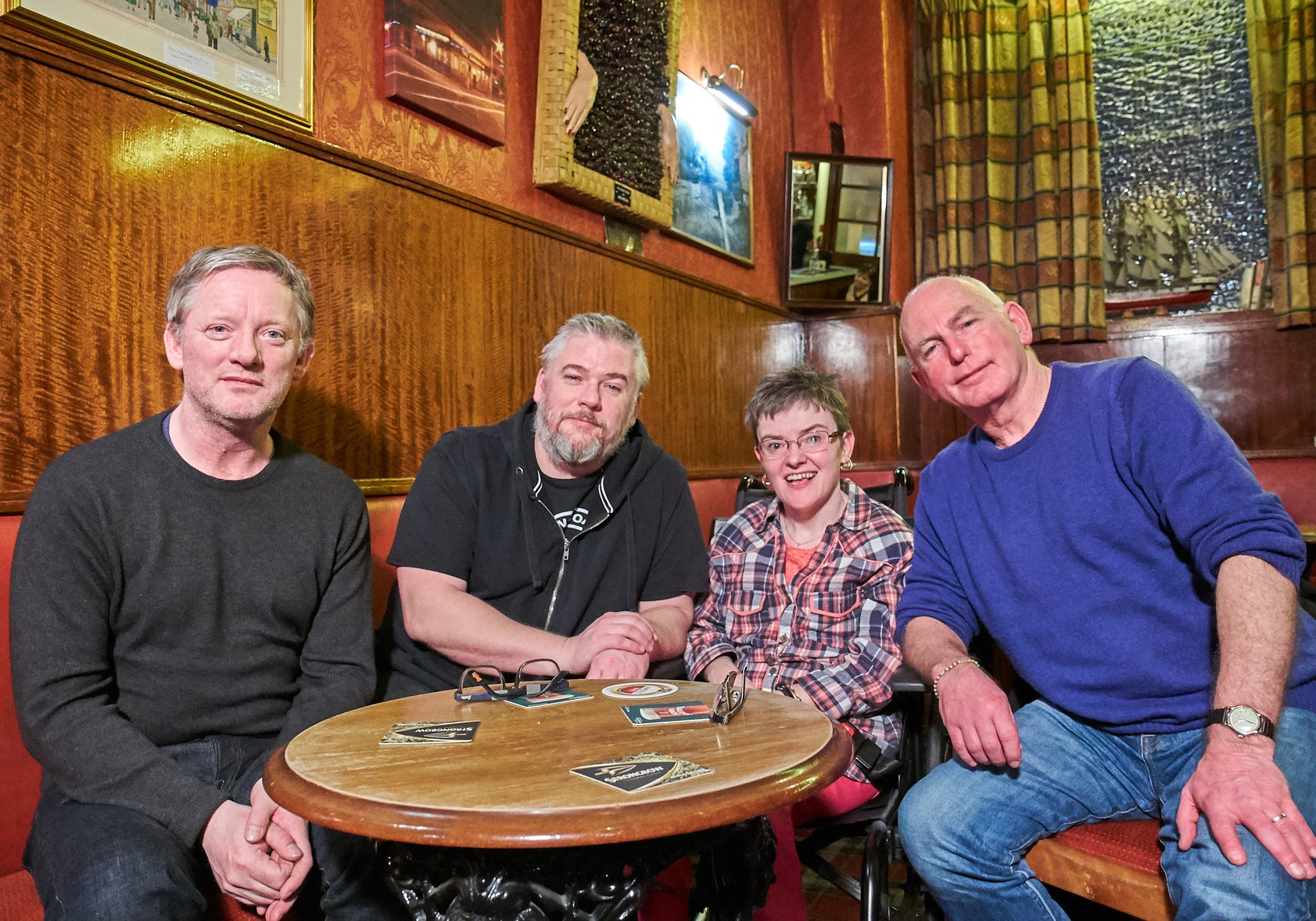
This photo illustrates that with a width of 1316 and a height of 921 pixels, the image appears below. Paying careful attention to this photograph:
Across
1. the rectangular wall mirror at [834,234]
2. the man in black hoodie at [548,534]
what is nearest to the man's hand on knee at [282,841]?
the man in black hoodie at [548,534]

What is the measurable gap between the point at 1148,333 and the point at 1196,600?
390 centimetres

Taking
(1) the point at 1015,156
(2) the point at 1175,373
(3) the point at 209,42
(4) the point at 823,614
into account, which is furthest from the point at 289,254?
(2) the point at 1175,373

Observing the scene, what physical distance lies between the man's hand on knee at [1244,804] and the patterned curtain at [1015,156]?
4.08m

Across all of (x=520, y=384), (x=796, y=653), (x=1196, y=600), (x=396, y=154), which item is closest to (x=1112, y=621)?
(x=1196, y=600)

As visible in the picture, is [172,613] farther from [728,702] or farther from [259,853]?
[728,702]

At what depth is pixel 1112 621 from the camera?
1.68m

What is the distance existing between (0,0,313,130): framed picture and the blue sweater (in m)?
1.92

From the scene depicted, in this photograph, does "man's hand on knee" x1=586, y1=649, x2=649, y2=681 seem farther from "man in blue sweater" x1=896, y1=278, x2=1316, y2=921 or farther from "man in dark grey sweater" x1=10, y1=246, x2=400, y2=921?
"man in blue sweater" x1=896, y1=278, x2=1316, y2=921

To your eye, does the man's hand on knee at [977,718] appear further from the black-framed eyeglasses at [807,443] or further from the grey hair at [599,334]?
the grey hair at [599,334]

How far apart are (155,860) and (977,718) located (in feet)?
4.37

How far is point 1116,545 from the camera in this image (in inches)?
67.4

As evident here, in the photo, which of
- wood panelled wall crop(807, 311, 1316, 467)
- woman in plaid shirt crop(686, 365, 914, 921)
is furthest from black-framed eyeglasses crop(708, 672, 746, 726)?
wood panelled wall crop(807, 311, 1316, 467)

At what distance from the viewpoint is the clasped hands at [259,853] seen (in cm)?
141

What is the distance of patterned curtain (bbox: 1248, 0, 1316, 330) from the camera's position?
15.0 ft
